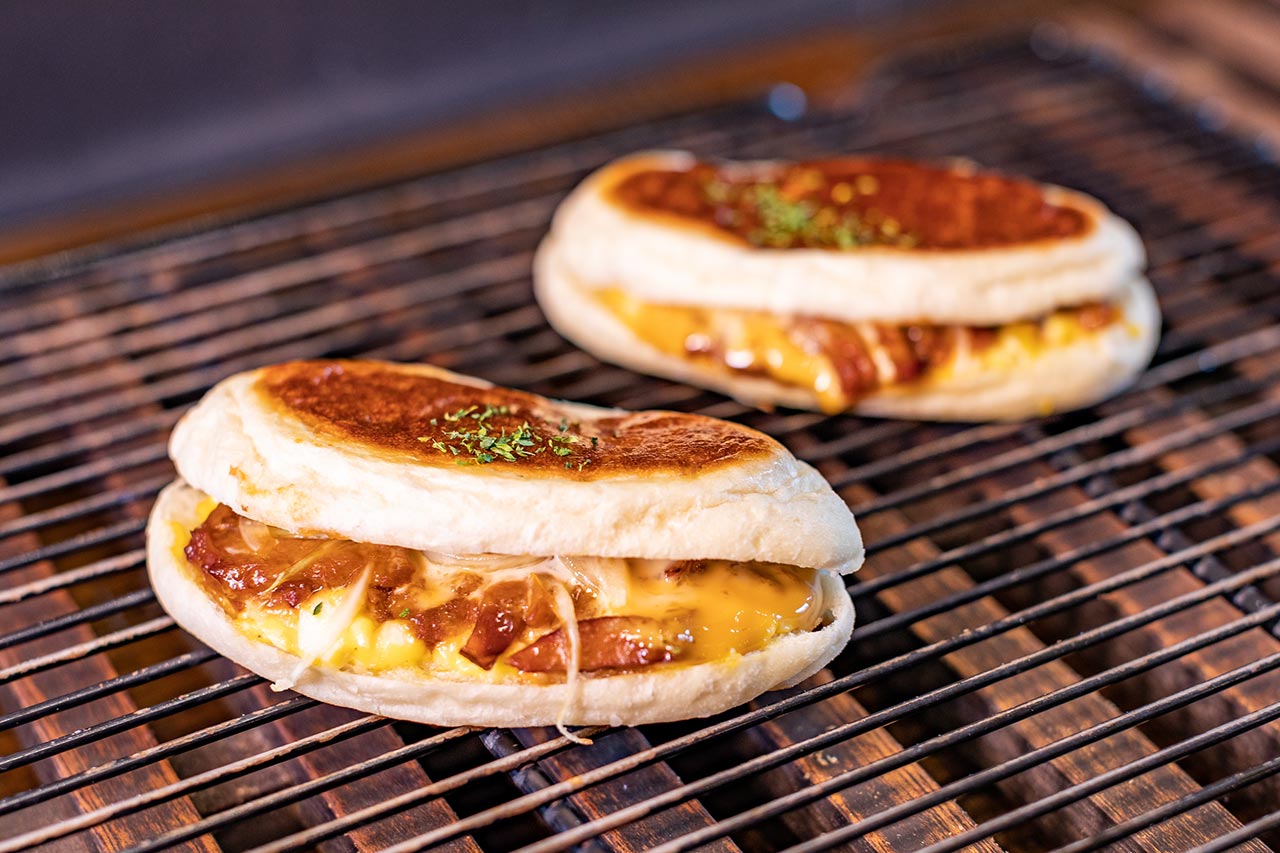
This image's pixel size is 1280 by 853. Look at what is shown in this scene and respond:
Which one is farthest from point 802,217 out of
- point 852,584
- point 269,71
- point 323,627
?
point 269,71

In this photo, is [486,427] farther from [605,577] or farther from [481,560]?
[605,577]

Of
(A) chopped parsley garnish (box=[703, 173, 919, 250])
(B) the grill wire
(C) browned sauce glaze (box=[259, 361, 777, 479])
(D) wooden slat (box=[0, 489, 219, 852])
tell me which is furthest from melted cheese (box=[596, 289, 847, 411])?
(D) wooden slat (box=[0, 489, 219, 852])

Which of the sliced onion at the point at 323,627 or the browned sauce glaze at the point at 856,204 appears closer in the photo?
the sliced onion at the point at 323,627

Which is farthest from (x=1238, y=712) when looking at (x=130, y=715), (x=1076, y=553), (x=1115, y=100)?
(x=1115, y=100)

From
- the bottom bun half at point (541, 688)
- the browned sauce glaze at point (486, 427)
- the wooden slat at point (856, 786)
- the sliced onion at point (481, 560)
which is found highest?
the browned sauce glaze at point (486, 427)

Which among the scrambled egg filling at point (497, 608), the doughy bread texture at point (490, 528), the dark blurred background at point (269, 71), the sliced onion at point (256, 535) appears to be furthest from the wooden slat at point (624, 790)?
the dark blurred background at point (269, 71)

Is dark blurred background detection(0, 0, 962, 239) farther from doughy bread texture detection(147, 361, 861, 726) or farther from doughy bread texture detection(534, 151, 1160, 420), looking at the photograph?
doughy bread texture detection(147, 361, 861, 726)

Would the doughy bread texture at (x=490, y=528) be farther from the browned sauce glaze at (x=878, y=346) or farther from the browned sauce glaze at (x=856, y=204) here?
the browned sauce glaze at (x=856, y=204)
